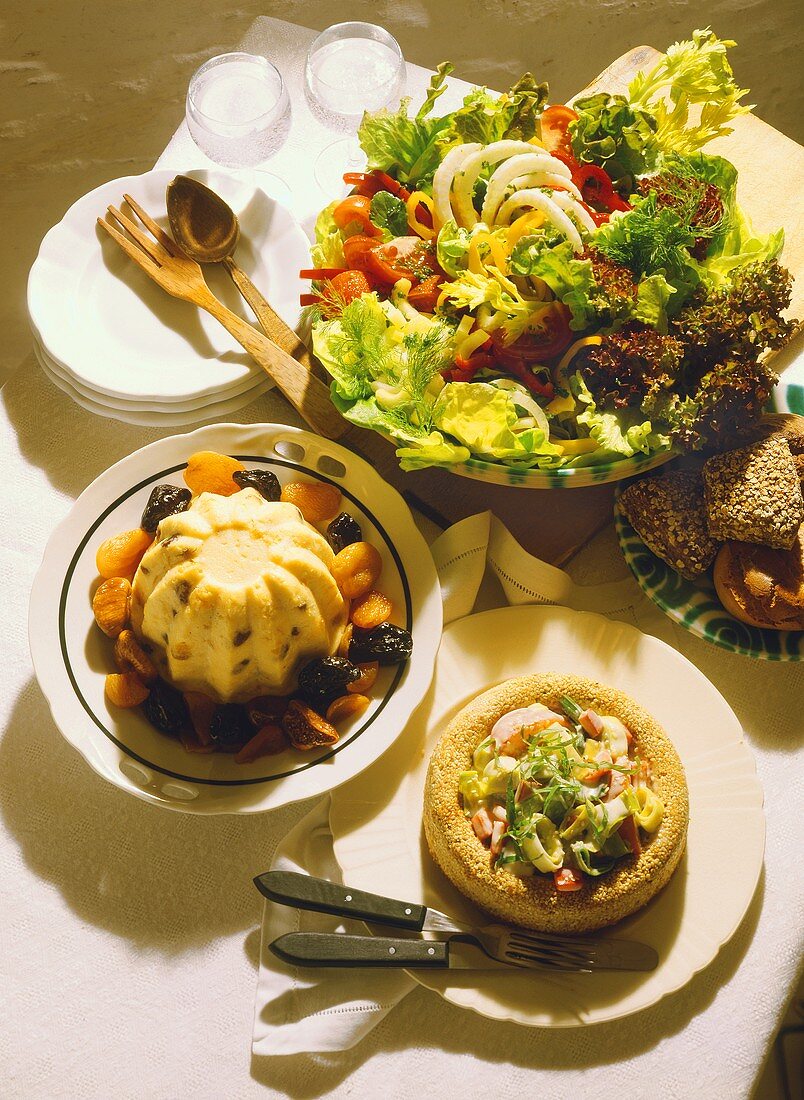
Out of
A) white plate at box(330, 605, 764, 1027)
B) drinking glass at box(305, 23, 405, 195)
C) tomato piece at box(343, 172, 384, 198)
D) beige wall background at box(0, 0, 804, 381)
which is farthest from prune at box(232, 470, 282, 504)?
beige wall background at box(0, 0, 804, 381)

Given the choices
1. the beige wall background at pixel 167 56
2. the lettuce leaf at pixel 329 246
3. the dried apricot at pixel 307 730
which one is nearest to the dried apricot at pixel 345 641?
the dried apricot at pixel 307 730

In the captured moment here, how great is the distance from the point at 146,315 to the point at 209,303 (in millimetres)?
149

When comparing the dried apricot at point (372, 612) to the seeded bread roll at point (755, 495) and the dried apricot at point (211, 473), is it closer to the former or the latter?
the dried apricot at point (211, 473)

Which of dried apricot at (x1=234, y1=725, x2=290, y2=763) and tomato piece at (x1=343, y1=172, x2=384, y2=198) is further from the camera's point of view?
tomato piece at (x1=343, y1=172, x2=384, y2=198)

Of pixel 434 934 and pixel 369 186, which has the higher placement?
pixel 369 186

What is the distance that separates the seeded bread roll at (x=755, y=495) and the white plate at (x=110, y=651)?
46cm

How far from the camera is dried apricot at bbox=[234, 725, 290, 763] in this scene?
1413 millimetres

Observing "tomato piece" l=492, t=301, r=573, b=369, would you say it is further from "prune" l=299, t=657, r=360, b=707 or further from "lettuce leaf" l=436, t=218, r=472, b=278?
"prune" l=299, t=657, r=360, b=707

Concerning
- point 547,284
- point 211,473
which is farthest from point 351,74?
point 211,473

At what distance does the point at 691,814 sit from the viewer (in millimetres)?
1454

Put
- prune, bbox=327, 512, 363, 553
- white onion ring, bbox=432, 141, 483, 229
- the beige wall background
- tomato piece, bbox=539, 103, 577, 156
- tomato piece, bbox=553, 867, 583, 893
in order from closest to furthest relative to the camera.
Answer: tomato piece, bbox=553, 867, 583, 893 < prune, bbox=327, 512, 363, 553 < white onion ring, bbox=432, 141, 483, 229 < tomato piece, bbox=539, 103, 577, 156 < the beige wall background

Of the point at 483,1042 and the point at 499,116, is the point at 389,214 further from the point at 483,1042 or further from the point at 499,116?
the point at 483,1042

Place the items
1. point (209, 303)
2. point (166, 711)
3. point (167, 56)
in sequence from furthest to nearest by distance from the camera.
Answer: point (167, 56) < point (209, 303) < point (166, 711)

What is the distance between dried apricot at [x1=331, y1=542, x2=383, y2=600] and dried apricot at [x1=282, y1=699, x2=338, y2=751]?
8.2 inches
